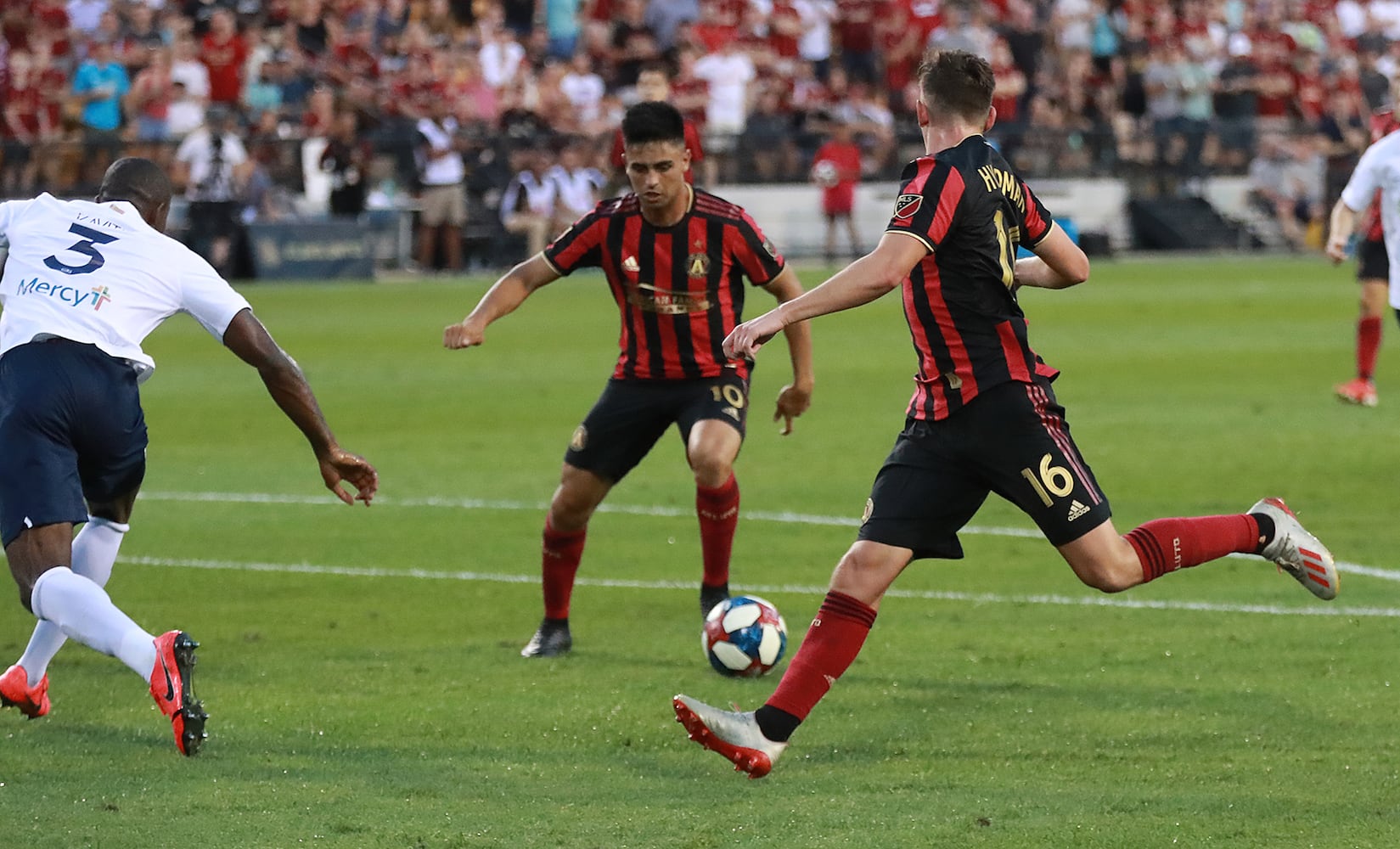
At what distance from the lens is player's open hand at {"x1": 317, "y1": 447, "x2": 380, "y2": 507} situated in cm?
618

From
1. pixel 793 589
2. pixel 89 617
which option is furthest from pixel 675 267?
pixel 89 617

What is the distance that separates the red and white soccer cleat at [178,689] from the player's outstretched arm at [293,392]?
0.69 meters

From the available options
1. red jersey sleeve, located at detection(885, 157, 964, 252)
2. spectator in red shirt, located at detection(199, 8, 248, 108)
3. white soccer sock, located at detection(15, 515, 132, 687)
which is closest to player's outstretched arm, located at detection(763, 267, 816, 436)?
Result: red jersey sleeve, located at detection(885, 157, 964, 252)

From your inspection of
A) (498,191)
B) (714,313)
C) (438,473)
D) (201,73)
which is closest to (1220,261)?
(498,191)

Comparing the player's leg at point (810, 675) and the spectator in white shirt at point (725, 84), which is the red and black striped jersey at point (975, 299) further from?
the spectator in white shirt at point (725, 84)

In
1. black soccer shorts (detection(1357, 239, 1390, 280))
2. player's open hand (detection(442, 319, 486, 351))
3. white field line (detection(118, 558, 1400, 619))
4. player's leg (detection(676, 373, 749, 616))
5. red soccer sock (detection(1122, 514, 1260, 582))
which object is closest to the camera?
red soccer sock (detection(1122, 514, 1260, 582))

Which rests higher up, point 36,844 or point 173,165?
point 36,844

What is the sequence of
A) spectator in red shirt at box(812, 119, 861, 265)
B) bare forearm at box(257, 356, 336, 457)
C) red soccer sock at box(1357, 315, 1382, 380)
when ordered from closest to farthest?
1. bare forearm at box(257, 356, 336, 457)
2. red soccer sock at box(1357, 315, 1382, 380)
3. spectator in red shirt at box(812, 119, 861, 265)

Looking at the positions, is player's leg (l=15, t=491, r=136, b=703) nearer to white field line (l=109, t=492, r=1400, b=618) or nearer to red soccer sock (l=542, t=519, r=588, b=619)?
red soccer sock (l=542, t=519, r=588, b=619)

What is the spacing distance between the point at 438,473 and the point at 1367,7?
30604mm

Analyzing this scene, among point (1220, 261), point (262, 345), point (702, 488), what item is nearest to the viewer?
point (262, 345)

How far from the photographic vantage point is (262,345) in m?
6.04

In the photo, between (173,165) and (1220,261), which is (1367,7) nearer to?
(1220,261)

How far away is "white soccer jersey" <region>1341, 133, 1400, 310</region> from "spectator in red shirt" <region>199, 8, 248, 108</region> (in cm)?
1793
